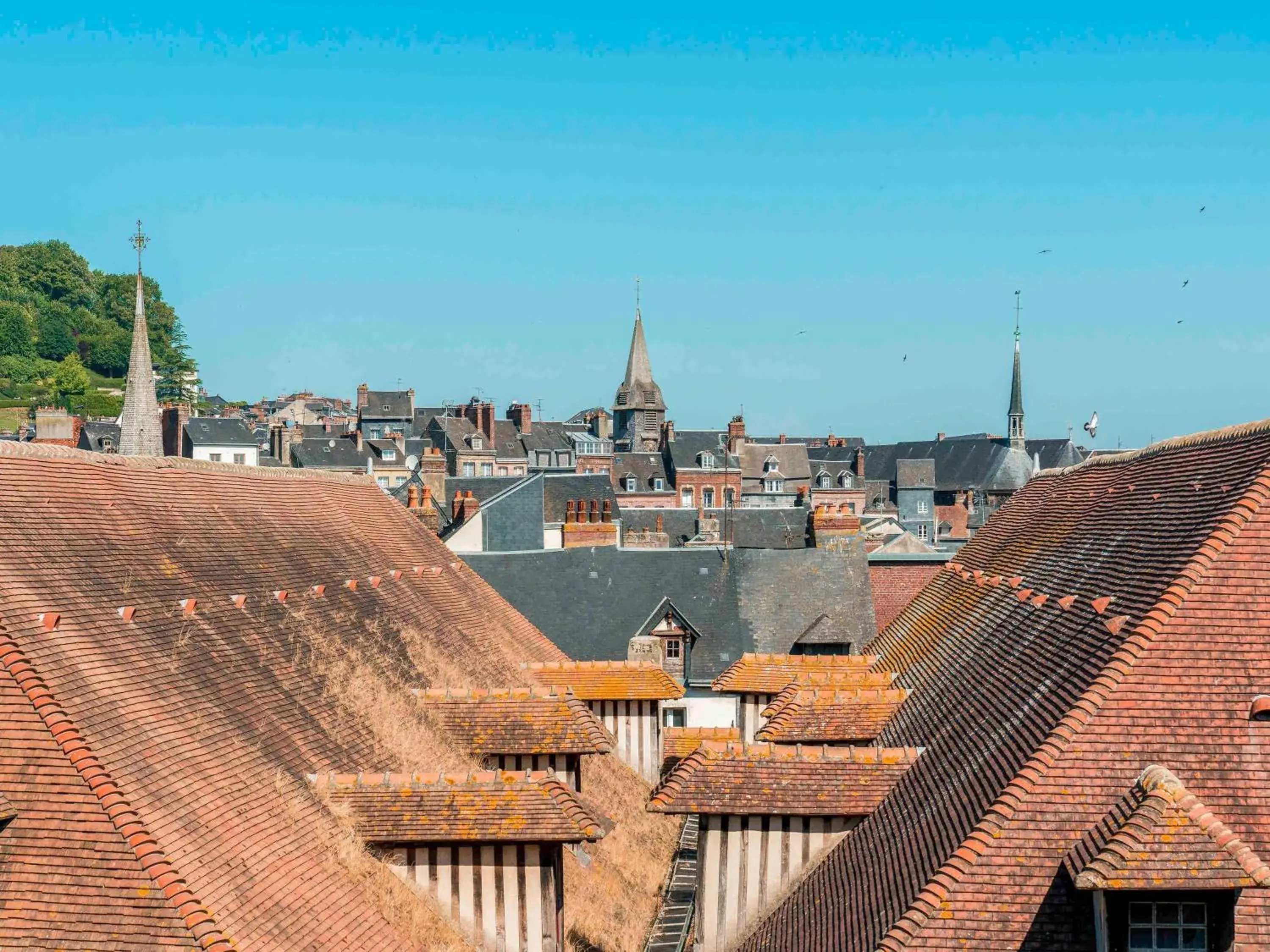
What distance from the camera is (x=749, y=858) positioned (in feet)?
39.6

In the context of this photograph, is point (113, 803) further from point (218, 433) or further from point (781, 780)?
point (218, 433)

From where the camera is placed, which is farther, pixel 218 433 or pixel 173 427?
pixel 173 427

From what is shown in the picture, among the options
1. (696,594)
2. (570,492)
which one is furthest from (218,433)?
(696,594)

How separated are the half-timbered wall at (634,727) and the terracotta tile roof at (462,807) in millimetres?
9452

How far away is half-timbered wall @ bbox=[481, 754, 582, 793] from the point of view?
14180 millimetres

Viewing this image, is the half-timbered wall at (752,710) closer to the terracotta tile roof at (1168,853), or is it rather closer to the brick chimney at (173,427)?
the terracotta tile roof at (1168,853)

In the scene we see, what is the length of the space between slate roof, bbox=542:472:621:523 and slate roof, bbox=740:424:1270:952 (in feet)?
116

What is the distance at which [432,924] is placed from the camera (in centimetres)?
1106

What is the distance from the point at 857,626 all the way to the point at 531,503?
10.8m

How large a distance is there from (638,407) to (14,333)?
62464 millimetres

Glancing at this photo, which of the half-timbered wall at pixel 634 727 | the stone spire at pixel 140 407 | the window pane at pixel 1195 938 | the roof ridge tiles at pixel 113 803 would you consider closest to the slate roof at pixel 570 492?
the stone spire at pixel 140 407

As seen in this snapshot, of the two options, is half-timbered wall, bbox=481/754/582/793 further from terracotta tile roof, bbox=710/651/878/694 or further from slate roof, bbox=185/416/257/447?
slate roof, bbox=185/416/257/447

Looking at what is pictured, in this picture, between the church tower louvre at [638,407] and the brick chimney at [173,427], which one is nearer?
Result: the brick chimney at [173,427]

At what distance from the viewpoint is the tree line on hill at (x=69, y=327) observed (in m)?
108
